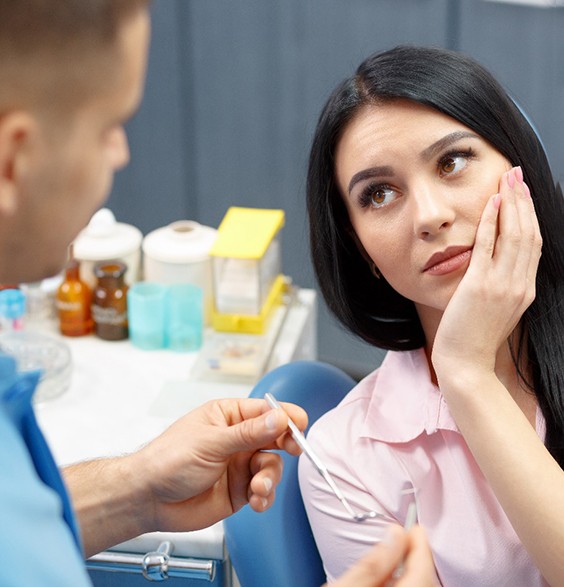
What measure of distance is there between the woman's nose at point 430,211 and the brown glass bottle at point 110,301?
0.90 m

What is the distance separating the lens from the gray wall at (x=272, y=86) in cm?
303

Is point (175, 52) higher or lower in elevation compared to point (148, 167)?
higher

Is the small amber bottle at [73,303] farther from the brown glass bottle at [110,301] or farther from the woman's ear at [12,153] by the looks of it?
the woman's ear at [12,153]

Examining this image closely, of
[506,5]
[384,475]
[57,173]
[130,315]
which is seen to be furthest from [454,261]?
[506,5]

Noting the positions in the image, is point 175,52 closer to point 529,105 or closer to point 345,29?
point 345,29

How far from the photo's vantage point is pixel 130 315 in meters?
2.15

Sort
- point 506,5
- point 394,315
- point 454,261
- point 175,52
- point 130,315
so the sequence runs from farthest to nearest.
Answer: point 175,52 < point 506,5 < point 130,315 < point 394,315 < point 454,261

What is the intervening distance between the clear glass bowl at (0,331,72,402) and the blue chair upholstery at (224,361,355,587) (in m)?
0.51

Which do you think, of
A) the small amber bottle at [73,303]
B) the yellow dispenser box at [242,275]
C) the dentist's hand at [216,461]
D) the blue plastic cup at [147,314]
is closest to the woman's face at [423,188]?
the dentist's hand at [216,461]

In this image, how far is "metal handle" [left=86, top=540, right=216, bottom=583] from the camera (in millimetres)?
1634

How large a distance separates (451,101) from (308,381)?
1.63 ft

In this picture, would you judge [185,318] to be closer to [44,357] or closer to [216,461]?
[44,357]

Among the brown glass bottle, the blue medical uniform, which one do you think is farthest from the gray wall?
the blue medical uniform

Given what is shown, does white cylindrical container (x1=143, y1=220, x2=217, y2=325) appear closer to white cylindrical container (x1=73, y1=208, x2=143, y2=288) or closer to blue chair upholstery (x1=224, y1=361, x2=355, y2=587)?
white cylindrical container (x1=73, y1=208, x2=143, y2=288)
